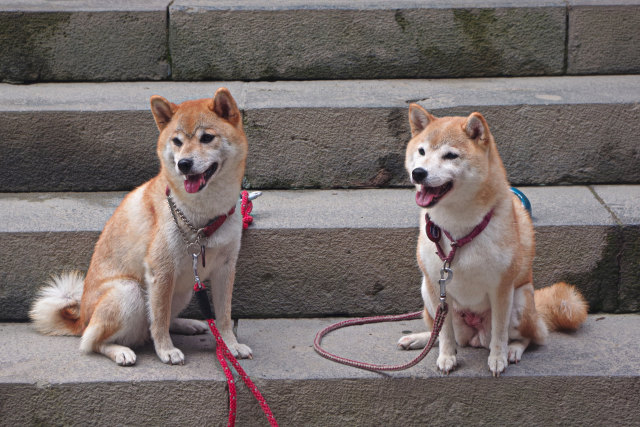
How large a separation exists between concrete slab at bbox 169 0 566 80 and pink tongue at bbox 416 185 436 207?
6.64 feet

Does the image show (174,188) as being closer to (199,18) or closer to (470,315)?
(470,315)

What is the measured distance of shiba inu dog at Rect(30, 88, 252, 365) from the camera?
2994mm

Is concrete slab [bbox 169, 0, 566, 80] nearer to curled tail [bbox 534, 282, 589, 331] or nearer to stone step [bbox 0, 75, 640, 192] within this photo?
stone step [bbox 0, 75, 640, 192]

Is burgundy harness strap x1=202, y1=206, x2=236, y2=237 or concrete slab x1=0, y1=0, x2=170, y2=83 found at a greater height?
concrete slab x1=0, y1=0, x2=170, y2=83

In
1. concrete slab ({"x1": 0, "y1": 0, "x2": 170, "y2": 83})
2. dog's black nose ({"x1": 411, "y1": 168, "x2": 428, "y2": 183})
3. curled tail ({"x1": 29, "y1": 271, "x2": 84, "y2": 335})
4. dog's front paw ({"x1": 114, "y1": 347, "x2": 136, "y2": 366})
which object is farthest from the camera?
concrete slab ({"x1": 0, "y1": 0, "x2": 170, "y2": 83})

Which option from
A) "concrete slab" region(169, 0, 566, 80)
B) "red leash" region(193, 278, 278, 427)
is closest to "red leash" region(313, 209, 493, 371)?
"red leash" region(193, 278, 278, 427)

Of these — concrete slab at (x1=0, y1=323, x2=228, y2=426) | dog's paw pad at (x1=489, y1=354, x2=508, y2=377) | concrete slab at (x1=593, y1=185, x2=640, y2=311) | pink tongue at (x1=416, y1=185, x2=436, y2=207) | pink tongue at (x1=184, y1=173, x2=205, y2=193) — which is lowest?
concrete slab at (x1=0, y1=323, x2=228, y2=426)

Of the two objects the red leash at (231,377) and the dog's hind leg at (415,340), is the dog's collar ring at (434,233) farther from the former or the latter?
the red leash at (231,377)

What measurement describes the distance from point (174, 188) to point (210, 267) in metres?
0.39

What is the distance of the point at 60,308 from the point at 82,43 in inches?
78.8

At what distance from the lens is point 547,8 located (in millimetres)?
4586

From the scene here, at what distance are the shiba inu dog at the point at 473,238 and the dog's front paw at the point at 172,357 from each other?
1113mm

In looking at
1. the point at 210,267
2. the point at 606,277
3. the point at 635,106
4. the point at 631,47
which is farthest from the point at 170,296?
the point at 631,47

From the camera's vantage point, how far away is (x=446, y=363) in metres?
3.00
